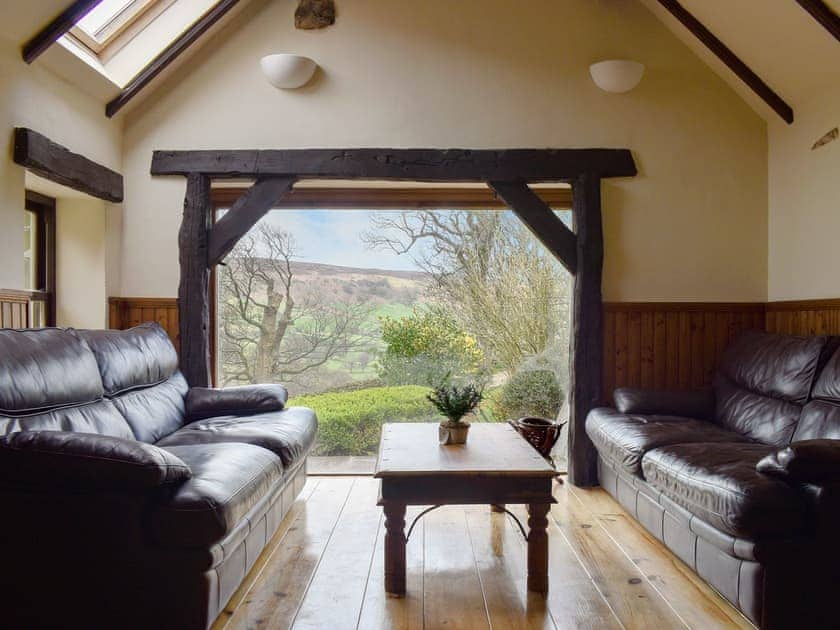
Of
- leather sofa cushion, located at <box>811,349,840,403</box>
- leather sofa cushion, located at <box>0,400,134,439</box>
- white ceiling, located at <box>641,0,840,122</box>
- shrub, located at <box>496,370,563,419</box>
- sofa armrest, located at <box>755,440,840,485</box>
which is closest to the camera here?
sofa armrest, located at <box>755,440,840,485</box>

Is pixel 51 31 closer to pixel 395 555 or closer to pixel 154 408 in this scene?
pixel 154 408

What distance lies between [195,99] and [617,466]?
11.7 feet

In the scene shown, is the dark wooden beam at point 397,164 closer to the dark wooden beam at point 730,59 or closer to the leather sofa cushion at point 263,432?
the dark wooden beam at point 730,59

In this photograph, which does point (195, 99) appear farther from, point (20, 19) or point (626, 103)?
point (626, 103)

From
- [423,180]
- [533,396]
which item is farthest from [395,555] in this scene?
[423,180]

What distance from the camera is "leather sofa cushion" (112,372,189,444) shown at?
3029mm

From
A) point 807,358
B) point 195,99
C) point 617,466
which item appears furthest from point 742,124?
point 195,99

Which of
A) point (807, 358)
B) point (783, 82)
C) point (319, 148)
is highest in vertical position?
point (783, 82)

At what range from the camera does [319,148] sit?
13.8 ft

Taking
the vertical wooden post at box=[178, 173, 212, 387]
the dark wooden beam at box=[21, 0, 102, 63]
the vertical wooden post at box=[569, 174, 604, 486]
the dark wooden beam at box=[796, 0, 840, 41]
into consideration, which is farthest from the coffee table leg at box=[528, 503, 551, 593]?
the dark wooden beam at box=[21, 0, 102, 63]

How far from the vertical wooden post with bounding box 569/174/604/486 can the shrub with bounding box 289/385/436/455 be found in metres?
1.24

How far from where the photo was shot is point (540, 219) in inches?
166

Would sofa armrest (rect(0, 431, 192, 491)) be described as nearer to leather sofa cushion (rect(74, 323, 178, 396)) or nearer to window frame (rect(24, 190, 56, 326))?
leather sofa cushion (rect(74, 323, 178, 396))

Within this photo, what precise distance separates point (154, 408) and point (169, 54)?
227cm
